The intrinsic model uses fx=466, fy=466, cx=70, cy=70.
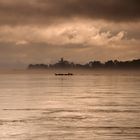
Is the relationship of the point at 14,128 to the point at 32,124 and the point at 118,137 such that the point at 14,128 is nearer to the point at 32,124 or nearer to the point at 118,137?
the point at 32,124

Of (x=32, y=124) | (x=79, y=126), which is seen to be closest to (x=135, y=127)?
(x=79, y=126)

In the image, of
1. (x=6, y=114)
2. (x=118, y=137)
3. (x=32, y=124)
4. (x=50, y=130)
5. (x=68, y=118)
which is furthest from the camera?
(x=6, y=114)

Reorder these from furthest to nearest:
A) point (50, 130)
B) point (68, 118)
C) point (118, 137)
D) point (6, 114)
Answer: point (6, 114) → point (68, 118) → point (50, 130) → point (118, 137)

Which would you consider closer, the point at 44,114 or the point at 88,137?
the point at 88,137

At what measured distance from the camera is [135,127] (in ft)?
131

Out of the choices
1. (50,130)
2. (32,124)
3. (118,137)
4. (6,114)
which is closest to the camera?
(118,137)

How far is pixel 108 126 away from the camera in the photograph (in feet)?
133

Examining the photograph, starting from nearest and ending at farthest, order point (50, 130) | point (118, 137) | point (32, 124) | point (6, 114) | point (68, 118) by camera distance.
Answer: point (118, 137) < point (50, 130) < point (32, 124) < point (68, 118) < point (6, 114)

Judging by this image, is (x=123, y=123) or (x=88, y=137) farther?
(x=123, y=123)

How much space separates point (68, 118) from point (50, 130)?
887 cm

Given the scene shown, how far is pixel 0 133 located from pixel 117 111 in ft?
66.1

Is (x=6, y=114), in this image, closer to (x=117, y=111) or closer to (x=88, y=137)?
(x=117, y=111)

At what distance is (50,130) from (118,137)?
6533 millimetres

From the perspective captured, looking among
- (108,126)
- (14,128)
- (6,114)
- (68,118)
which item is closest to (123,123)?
(108,126)
